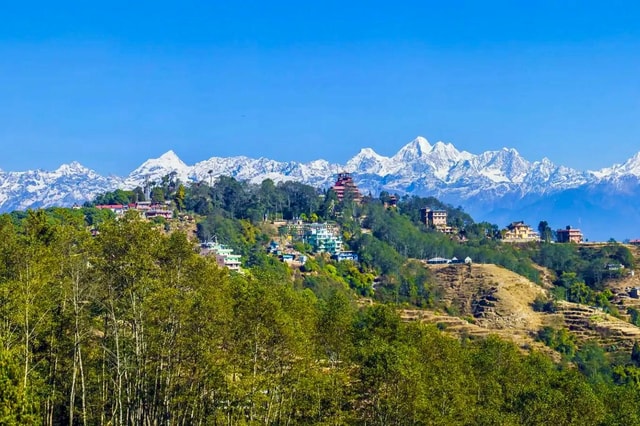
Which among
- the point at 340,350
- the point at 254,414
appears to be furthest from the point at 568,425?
the point at 254,414

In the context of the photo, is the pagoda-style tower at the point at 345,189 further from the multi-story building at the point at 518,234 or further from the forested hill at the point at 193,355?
the forested hill at the point at 193,355

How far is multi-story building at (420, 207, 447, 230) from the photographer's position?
172500mm

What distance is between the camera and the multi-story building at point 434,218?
17250 centimetres

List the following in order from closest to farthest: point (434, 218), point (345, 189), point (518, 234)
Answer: point (434, 218)
point (518, 234)
point (345, 189)

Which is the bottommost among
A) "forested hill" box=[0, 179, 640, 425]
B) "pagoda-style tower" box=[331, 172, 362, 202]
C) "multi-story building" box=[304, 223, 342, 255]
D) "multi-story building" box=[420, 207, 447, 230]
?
"forested hill" box=[0, 179, 640, 425]

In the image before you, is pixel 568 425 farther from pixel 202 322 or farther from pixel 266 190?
pixel 266 190

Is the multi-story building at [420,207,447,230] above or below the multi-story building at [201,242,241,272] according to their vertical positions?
above

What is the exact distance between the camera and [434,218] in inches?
6821

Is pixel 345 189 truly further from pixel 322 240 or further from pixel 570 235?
pixel 570 235

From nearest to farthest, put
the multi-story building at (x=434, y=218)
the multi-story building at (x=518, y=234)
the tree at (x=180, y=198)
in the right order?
the tree at (x=180, y=198)
the multi-story building at (x=518, y=234)
the multi-story building at (x=434, y=218)

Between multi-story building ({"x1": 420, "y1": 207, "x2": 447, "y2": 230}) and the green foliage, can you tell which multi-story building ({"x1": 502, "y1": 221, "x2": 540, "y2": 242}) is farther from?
the green foliage

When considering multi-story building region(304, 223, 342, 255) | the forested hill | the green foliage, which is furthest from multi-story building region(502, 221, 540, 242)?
the green foliage

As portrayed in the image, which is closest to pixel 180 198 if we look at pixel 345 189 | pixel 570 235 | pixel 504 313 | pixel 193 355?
pixel 345 189

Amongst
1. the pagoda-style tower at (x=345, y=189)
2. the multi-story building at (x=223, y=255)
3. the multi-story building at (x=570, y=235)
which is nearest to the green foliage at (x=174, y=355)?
the multi-story building at (x=223, y=255)
